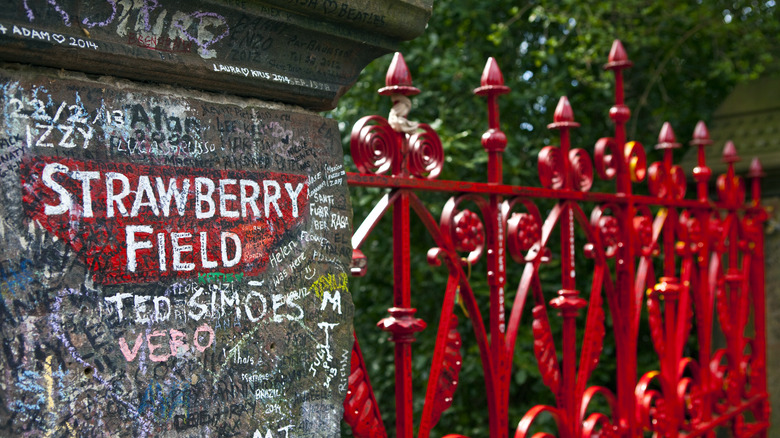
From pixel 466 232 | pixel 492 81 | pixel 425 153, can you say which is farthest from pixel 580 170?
pixel 425 153

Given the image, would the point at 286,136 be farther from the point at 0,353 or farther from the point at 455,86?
the point at 455,86

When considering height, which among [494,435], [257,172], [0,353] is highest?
[257,172]

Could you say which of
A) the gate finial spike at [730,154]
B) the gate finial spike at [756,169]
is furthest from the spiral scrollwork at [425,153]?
the gate finial spike at [756,169]

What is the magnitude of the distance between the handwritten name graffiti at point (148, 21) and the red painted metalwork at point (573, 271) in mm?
483

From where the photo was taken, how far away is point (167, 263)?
3.89 ft

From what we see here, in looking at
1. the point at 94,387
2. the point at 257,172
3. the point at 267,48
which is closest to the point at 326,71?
the point at 267,48

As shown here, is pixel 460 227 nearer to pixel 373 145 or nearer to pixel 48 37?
pixel 373 145

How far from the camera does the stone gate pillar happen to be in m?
1.05

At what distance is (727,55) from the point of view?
4766mm

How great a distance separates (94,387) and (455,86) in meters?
3.40

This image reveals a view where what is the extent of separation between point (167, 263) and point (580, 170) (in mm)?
1589

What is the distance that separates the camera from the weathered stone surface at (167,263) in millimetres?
1048

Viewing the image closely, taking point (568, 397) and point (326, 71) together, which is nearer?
point (326, 71)

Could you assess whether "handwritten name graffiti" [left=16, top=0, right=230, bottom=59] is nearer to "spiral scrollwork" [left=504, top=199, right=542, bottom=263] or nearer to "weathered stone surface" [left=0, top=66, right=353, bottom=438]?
"weathered stone surface" [left=0, top=66, right=353, bottom=438]
